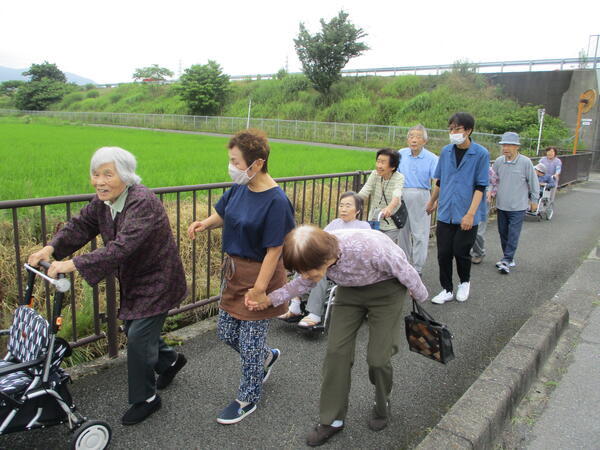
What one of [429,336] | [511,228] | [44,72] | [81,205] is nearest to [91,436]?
[429,336]

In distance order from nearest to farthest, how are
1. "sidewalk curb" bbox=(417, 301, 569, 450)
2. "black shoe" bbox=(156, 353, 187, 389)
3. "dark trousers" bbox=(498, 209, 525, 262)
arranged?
"sidewalk curb" bbox=(417, 301, 569, 450) < "black shoe" bbox=(156, 353, 187, 389) < "dark trousers" bbox=(498, 209, 525, 262)

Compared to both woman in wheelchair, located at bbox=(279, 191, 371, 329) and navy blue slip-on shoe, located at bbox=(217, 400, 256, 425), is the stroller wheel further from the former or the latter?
woman in wheelchair, located at bbox=(279, 191, 371, 329)

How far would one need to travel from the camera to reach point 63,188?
7.35 meters

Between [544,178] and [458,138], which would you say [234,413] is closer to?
[458,138]

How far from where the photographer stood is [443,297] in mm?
4887

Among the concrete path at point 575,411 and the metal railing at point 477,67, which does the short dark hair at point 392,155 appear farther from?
the metal railing at point 477,67

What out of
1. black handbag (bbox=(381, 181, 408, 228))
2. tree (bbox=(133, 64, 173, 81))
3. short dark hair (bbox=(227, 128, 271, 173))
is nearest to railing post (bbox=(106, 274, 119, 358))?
short dark hair (bbox=(227, 128, 271, 173))

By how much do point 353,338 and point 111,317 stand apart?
179cm

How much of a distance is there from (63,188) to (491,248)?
22.4ft

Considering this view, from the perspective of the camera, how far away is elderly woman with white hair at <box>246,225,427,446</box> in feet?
8.02

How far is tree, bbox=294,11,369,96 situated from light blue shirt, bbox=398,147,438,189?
34075 millimetres

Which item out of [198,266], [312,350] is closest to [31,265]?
[312,350]

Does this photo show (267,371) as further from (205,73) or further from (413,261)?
(205,73)

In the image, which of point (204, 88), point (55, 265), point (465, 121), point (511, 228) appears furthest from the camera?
point (204, 88)
